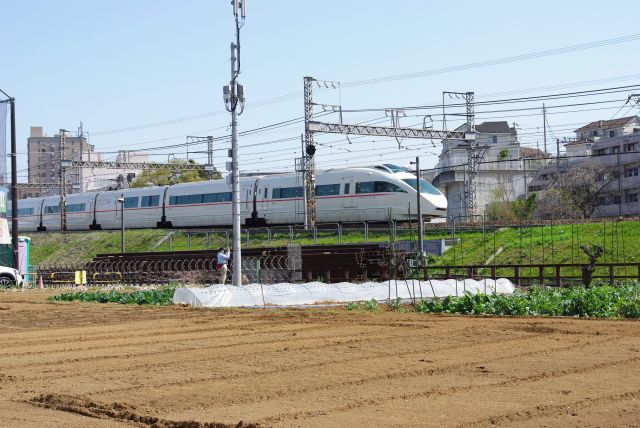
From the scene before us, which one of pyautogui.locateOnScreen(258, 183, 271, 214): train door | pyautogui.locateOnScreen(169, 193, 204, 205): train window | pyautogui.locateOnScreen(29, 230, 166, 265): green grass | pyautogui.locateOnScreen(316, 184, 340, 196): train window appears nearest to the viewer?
pyautogui.locateOnScreen(316, 184, 340, 196): train window

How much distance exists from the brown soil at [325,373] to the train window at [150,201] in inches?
1581

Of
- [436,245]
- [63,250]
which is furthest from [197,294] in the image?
[63,250]

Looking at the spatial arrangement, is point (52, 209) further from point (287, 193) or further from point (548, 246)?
point (548, 246)

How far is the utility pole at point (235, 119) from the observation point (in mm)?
25772

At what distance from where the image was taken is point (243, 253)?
4041 cm

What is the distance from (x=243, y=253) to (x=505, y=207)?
111 ft

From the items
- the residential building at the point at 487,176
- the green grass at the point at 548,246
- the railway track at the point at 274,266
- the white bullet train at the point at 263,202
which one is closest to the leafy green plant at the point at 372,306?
the railway track at the point at 274,266

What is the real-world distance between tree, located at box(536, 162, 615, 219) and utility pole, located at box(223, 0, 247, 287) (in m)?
39.3

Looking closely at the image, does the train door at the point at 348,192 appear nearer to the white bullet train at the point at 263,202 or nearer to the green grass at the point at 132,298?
the white bullet train at the point at 263,202

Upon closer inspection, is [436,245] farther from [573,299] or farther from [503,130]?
[503,130]

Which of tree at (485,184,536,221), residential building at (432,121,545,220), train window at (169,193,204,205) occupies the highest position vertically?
residential building at (432,121,545,220)

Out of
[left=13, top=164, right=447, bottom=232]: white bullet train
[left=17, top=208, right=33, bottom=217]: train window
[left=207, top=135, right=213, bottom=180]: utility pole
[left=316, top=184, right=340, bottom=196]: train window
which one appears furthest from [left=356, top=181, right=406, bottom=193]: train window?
[left=17, top=208, right=33, bottom=217]: train window

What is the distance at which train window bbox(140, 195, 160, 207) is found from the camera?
194 ft

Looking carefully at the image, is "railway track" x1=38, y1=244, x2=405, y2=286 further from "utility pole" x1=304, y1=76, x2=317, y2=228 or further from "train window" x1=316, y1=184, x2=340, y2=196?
"train window" x1=316, y1=184, x2=340, y2=196
